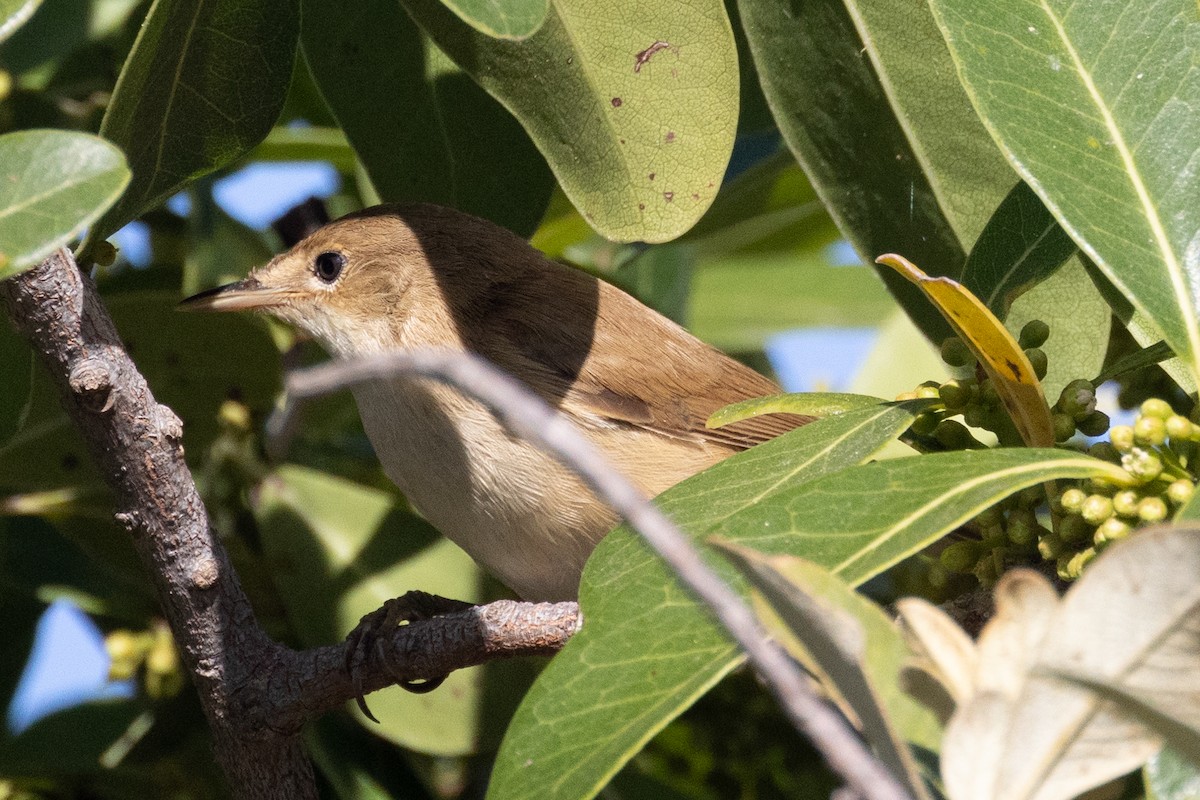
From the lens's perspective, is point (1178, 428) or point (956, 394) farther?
point (956, 394)

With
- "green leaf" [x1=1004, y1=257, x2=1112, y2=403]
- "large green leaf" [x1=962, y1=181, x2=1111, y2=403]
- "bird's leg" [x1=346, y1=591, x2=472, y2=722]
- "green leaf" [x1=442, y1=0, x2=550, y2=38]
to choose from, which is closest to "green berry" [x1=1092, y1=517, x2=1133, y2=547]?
"large green leaf" [x1=962, y1=181, x2=1111, y2=403]

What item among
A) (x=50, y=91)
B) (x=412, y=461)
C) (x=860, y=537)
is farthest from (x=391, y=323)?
(x=860, y=537)

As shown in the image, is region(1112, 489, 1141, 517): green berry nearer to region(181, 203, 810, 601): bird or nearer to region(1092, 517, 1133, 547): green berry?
region(1092, 517, 1133, 547): green berry

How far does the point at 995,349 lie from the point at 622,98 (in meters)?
0.95

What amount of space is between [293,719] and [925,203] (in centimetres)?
168

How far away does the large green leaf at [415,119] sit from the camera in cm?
→ 290

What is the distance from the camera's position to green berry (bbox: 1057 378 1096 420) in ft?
6.95

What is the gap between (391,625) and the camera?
291cm

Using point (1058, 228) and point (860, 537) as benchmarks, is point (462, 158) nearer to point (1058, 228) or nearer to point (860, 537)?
point (1058, 228)

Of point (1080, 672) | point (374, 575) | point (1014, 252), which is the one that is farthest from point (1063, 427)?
point (374, 575)

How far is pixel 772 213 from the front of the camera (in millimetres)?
4195

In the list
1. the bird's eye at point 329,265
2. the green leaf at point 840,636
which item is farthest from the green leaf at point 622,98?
the green leaf at point 840,636

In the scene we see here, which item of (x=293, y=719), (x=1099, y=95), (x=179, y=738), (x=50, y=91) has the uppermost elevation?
(x=1099, y=95)

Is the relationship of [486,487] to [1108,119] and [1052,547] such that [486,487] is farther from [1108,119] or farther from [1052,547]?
[1108,119]
